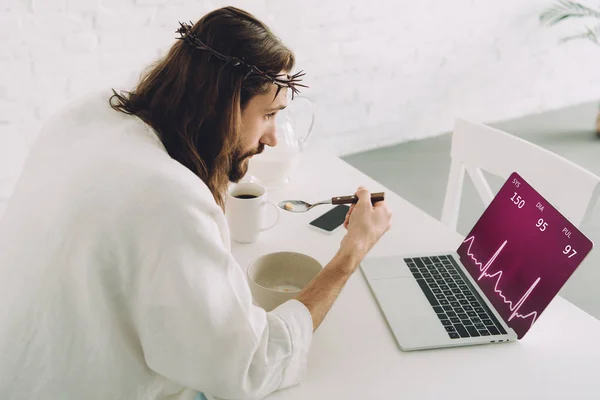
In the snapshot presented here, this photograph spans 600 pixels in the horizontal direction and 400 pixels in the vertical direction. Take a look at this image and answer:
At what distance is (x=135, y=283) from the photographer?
605 mm

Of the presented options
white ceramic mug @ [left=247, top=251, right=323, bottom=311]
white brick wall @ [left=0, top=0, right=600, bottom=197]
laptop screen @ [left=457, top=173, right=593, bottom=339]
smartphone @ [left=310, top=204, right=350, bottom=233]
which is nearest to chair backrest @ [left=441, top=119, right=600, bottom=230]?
laptop screen @ [left=457, top=173, right=593, bottom=339]

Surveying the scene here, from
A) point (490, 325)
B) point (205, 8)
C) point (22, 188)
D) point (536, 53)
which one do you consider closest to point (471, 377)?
point (490, 325)

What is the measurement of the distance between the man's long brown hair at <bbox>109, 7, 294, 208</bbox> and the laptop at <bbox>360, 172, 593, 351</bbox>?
342 millimetres

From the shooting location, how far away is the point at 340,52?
2.28 meters

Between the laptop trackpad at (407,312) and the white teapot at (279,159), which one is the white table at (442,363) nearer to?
the laptop trackpad at (407,312)

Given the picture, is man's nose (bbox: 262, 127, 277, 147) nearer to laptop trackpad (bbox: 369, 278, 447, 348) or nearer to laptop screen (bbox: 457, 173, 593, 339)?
laptop trackpad (bbox: 369, 278, 447, 348)

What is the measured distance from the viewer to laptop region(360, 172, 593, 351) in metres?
0.73

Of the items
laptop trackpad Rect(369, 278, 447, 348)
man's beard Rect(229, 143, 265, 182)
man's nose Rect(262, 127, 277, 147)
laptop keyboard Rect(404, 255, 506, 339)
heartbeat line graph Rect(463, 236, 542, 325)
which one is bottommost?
laptop trackpad Rect(369, 278, 447, 348)

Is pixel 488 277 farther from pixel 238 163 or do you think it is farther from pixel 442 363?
pixel 238 163

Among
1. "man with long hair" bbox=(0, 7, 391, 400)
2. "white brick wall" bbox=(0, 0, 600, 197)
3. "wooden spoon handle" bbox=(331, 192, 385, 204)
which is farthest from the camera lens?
"white brick wall" bbox=(0, 0, 600, 197)

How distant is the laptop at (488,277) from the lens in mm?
733

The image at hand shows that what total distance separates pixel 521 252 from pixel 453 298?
126 millimetres

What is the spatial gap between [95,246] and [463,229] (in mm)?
1692

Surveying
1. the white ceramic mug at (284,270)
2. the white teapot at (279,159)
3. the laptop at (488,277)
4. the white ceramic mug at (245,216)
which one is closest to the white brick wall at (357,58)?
the white teapot at (279,159)
